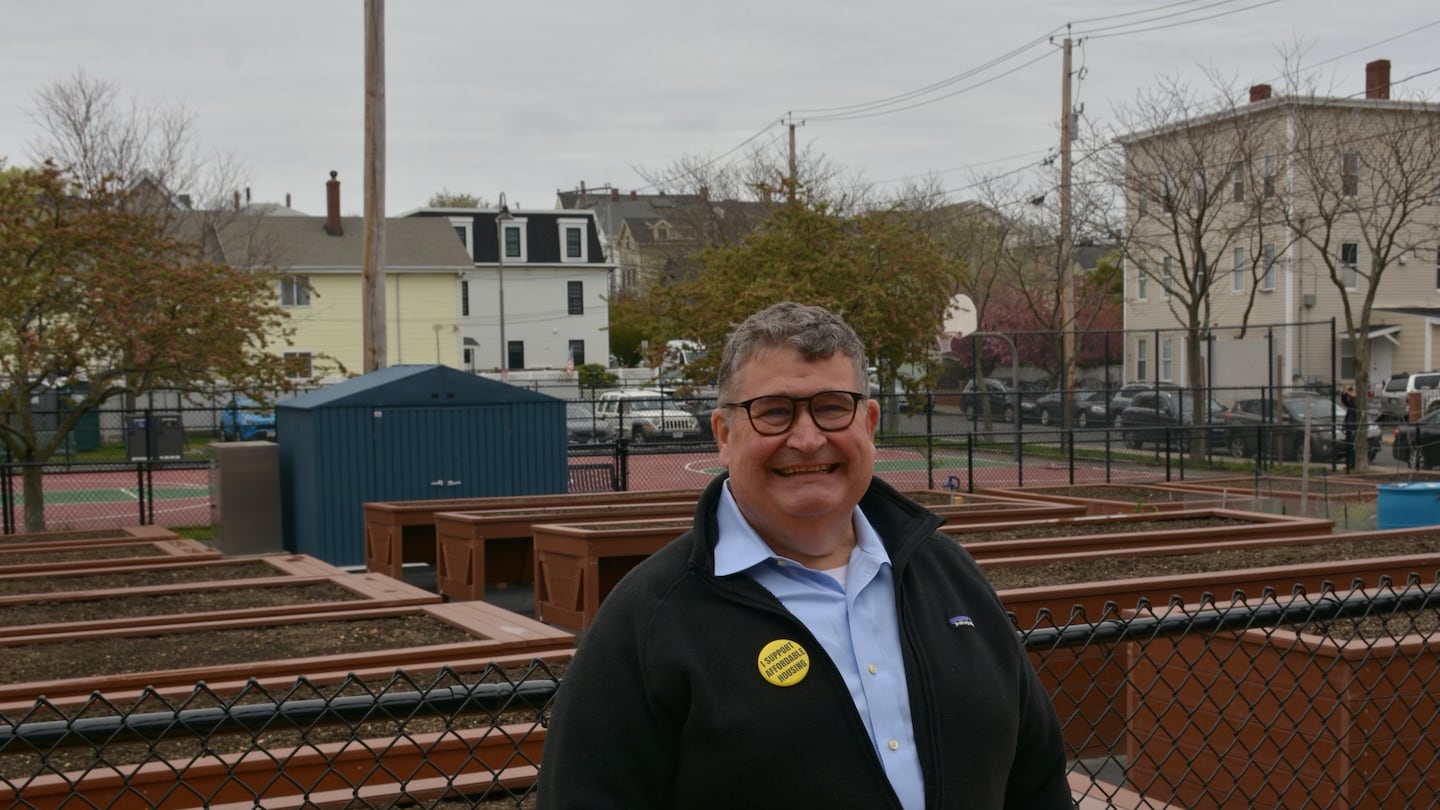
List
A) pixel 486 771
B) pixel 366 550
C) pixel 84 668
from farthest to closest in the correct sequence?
1. pixel 366 550
2. pixel 84 668
3. pixel 486 771

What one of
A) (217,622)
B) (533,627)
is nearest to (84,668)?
(217,622)

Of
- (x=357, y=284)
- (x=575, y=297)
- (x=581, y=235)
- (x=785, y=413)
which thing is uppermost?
(x=581, y=235)

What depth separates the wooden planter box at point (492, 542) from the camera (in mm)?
12906

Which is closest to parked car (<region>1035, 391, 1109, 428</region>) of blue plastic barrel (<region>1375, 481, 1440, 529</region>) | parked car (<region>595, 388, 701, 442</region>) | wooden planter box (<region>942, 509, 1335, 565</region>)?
parked car (<region>595, 388, 701, 442</region>)

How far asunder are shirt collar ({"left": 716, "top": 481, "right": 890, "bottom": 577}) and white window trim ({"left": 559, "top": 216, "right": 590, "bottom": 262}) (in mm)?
62845

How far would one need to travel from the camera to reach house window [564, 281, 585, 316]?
65.0 m

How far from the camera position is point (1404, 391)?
4044 centimetres

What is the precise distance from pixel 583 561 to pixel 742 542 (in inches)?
344

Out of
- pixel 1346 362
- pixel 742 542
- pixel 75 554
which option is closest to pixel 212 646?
pixel 742 542

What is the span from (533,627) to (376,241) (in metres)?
13.3

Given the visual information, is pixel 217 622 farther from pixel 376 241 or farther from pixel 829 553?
pixel 376 241

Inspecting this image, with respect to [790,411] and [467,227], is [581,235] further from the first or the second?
[790,411]

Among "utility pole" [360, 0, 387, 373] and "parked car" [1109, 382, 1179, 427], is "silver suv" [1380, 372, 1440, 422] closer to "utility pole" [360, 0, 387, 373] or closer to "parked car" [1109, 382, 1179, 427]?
"parked car" [1109, 382, 1179, 427]

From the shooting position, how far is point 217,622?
8.63 m
